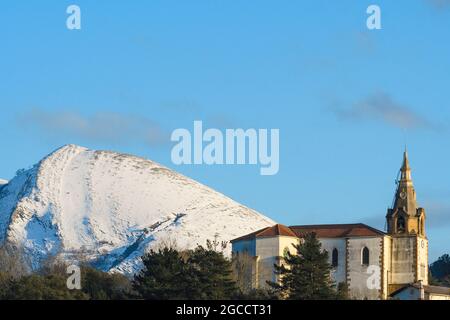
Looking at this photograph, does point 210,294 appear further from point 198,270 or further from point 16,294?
point 16,294

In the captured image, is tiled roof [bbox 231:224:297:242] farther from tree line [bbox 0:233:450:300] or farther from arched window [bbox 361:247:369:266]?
tree line [bbox 0:233:450:300]

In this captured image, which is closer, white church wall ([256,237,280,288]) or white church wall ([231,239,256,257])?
white church wall ([256,237,280,288])

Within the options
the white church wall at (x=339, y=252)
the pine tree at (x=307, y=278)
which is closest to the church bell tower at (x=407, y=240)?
the white church wall at (x=339, y=252)

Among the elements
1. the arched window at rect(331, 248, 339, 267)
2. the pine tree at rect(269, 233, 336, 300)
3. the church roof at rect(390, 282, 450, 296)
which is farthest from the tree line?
the arched window at rect(331, 248, 339, 267)

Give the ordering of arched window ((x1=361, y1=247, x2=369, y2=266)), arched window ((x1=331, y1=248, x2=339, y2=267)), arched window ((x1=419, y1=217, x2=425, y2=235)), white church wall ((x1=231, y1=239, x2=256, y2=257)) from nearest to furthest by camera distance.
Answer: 1. arched window ((x1=361, y1=247, x2=369, y2=266))
2. arched window ((x1=419, y1=217, x2=425, y2=235))
3. arched window ((x1=331, y1=248, x2=339, y2=267))
4. white church wall ((x1=231, y1=239, x2=256, y2=257))

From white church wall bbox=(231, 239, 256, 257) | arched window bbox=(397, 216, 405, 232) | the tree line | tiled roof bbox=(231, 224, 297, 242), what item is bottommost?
the tree line

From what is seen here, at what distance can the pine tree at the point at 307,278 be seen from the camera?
302ft

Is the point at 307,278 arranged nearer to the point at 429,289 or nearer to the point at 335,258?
the point at 429,289

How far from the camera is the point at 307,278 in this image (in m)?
95.4

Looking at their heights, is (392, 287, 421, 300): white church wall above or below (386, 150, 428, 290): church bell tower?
below

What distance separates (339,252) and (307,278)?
95.9ft

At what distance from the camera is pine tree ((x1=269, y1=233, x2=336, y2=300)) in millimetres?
92062

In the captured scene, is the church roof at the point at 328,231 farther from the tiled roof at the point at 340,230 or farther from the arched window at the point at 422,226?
the arched window at the point at 422,226
